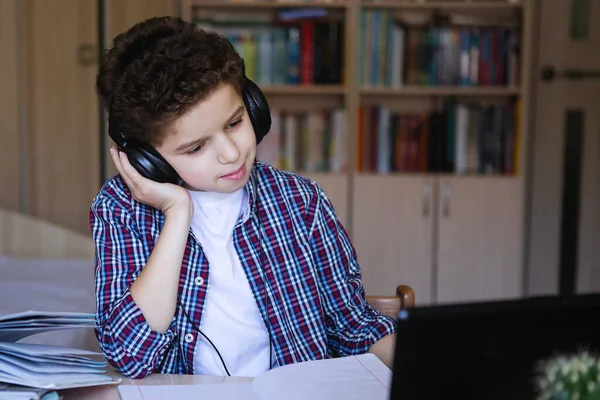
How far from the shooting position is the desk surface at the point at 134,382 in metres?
0.78

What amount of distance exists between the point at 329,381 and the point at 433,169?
7.72ft

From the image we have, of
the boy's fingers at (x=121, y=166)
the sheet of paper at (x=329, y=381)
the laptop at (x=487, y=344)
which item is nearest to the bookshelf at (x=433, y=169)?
the boy's fingers at (x=121, y=166)

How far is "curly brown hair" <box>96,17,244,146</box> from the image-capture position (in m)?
0.95

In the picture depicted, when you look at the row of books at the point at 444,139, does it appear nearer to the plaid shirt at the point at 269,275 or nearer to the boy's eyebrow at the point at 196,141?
the plaid shirt at the point at 269,275

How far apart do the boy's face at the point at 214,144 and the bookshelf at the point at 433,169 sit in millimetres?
2039

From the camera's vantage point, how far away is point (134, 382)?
0.85 m

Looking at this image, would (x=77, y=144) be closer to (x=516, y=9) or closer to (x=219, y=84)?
(x=516, y=9)

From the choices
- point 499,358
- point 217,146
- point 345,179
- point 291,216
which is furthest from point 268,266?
point 345,179

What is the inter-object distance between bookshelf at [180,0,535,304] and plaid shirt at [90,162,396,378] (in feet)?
6.12

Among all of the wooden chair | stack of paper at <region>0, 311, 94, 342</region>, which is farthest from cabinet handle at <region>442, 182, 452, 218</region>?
stack of paper at <region>0, 311, 94, 342</region>

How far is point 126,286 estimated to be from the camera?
37.7 inches

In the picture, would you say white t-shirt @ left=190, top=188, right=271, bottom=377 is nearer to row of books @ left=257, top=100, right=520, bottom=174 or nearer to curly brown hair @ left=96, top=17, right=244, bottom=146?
curly brown hair @ left=96, top=17, right=244, bottom=146

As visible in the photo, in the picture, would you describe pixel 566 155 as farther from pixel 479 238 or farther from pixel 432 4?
pixel 432 4

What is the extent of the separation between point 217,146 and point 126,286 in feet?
0.69
